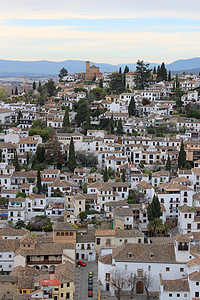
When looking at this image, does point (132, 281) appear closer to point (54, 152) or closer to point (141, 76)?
point (54, 152)

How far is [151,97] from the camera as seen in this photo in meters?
73.5

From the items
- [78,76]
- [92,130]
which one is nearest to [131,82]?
[78,76]

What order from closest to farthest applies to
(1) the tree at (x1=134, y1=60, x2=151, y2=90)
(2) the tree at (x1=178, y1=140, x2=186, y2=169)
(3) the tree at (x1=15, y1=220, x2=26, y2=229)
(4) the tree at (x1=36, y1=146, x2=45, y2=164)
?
(3) the tree at (x1=15, y1=220, x2=26, y2=229) < (2) the tree at (x1=178, y1=140, x2=186, y2=169) < (4) the tree at (x1=36, y1=146, x2=45, y2=164) < (1) the tree at (x1=134, y1=60, x2=151, y2=90)

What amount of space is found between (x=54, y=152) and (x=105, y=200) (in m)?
10.4

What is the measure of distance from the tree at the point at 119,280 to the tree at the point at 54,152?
70.0ft

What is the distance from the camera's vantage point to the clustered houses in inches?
1304

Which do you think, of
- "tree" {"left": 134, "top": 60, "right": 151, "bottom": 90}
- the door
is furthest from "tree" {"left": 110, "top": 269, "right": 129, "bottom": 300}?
"tree" {"left": 134, "top": 60, "right": 151, "bottom": 90}

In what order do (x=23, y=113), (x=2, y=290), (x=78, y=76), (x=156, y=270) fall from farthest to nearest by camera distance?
1. (x=78, y=76)
2. (x=23, y=113)
3. (x=156, y=270)
4. (x=2, y=290)

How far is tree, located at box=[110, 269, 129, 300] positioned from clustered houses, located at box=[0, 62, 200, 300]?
0.94 feet

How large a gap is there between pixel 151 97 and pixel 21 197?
1394 inches

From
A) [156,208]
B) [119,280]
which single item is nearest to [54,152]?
[156,208]

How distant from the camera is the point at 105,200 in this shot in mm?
45031

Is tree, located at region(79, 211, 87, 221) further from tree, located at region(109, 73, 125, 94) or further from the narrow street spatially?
tree, located at region(109, 73, 125, 94)

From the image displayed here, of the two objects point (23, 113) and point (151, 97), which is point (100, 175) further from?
point (151, 97)
